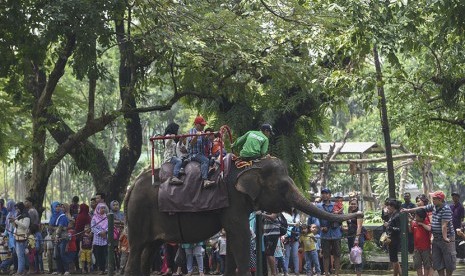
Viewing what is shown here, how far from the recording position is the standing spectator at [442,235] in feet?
57.1

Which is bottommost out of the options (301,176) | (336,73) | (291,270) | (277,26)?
(291,270)

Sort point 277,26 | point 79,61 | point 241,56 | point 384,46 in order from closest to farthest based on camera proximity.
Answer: point 384,46 → point 79,61 → point 241,56 → point 277,26

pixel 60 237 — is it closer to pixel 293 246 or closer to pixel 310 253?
pixel 293 246

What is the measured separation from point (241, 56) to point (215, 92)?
241cm

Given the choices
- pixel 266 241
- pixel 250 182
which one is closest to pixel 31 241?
pixel 266 241

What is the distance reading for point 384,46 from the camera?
18.1 meters

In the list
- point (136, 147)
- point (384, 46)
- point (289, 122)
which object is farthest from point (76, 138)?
point (384, 46)

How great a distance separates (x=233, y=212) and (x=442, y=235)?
424 centimetres

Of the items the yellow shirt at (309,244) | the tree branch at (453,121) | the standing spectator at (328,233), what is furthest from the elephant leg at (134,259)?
the tree branch at (453,121)

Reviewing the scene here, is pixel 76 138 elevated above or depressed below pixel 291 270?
above

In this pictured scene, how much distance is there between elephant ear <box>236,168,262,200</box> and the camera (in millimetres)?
15266

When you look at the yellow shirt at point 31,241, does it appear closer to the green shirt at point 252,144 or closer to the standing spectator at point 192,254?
the standing spectator at point 192,254

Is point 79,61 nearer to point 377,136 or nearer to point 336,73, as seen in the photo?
point 336,73

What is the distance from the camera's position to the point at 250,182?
15.3 m
